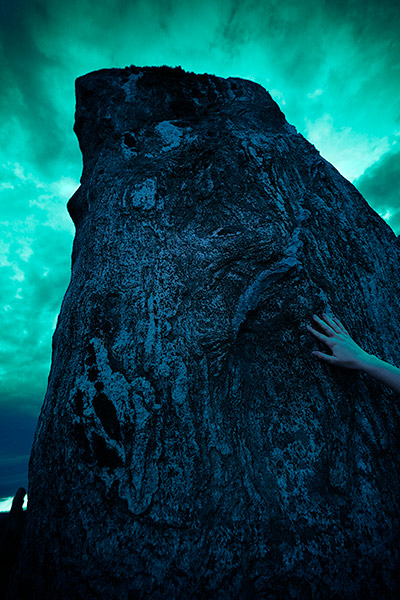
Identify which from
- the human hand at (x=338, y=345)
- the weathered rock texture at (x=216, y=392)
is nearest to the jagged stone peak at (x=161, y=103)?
the weathered rock texture at (x=216, y=392)

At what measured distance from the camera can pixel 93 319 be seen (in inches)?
91.1

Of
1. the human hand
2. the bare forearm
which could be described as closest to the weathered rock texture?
the human hand

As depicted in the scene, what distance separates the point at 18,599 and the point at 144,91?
5.45 meters

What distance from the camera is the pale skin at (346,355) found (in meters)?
1.91

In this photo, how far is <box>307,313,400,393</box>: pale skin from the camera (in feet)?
6.28

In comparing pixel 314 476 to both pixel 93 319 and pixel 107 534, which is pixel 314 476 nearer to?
pixel 107 534

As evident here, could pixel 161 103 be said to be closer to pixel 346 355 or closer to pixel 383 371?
pixel 346 355

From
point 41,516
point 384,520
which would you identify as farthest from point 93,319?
point 384,520

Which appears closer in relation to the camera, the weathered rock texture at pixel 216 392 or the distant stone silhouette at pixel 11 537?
the weathered rock texture at pixel 216 392

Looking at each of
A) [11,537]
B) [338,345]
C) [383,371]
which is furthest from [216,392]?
[11,537]

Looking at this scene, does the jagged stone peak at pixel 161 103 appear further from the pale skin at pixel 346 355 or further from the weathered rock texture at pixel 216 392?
the pale skin at pixel 346 355

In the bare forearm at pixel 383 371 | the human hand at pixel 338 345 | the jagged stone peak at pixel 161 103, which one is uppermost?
the jagged stone peak at pixel 161 103

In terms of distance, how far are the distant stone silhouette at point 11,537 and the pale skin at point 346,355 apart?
3.75 m

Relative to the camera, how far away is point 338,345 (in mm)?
2154
